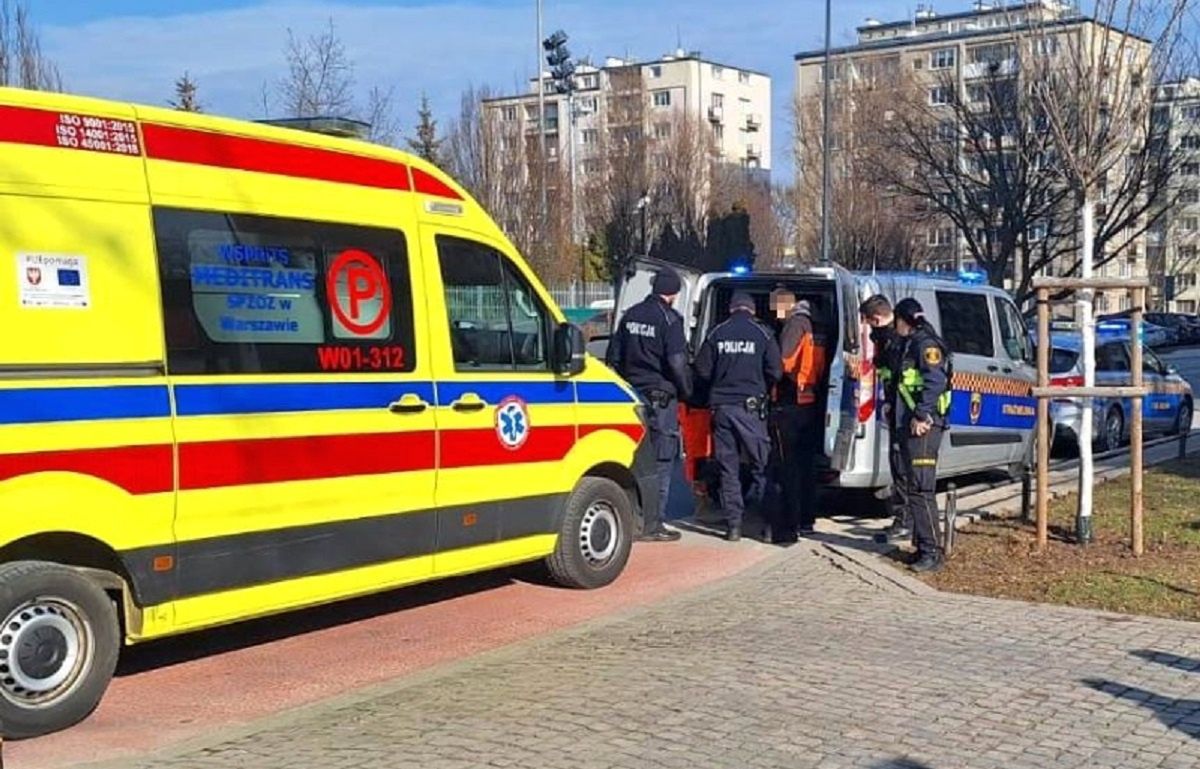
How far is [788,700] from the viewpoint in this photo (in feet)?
18.9

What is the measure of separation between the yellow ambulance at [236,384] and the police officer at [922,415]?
2.33m

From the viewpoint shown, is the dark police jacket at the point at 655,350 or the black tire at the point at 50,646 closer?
the black tire at the point at 50,646

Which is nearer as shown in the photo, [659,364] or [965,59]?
[659,364]

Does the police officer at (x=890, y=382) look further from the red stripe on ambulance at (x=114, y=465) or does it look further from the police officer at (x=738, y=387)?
the red stripe on ambulance at (x=114, y=465)

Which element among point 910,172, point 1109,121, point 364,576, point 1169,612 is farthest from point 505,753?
point 910,172

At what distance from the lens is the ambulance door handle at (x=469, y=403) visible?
712 cm

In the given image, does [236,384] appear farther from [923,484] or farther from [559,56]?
[559,56]

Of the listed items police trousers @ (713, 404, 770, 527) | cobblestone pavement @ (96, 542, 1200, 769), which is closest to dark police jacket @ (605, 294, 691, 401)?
police trousers @ (713, 404, 770, 527)

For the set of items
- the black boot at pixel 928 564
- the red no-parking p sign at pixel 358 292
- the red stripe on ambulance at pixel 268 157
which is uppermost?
the red stripe on ambulance at pixel 268 157

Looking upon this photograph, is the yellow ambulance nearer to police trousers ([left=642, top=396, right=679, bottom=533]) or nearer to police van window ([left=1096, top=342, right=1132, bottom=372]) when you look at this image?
police trousers ([left=642, top=396, right=679, bottom=533])

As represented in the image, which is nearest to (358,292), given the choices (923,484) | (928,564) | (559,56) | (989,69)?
(923,484)

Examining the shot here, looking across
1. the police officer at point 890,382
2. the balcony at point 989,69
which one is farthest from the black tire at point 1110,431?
the police officer at point 890,382

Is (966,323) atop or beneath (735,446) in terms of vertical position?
atop

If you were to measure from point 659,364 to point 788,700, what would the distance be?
4107 millimetres
